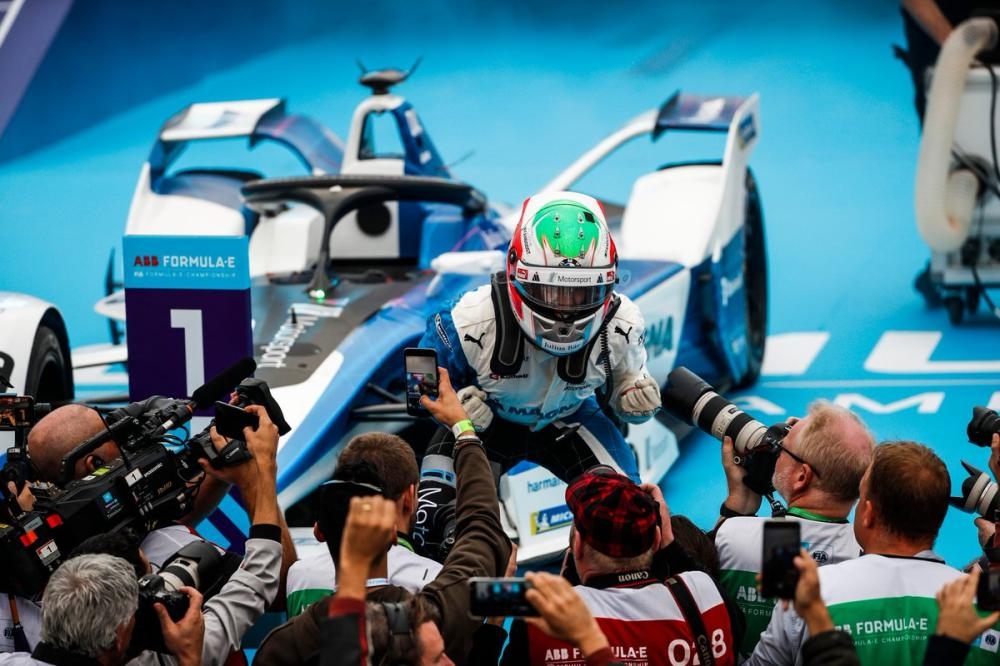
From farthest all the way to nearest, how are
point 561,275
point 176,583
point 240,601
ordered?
point 561,275
point 240,601
point 176,583

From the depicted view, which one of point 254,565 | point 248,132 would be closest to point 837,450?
point 254,565

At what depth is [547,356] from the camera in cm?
484

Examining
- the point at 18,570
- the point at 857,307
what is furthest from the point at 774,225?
the point at 18,570

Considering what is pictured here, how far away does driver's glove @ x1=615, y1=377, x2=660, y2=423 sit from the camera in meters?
4.82

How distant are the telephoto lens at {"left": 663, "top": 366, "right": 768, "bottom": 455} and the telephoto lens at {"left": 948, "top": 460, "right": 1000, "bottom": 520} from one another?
0.59 meters

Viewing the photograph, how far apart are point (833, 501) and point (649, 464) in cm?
320

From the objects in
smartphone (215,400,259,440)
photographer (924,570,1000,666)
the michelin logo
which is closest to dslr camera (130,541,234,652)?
smartphone (215,400,259,440)

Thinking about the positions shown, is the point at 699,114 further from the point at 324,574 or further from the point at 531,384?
the point at 324,574

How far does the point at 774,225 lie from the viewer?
12.5 m

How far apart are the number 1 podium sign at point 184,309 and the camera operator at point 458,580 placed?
1661mm

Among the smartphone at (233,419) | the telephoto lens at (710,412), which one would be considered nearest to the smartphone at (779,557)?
the telephoto lens at (710,412)

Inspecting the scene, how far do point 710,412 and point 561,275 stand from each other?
0.65m

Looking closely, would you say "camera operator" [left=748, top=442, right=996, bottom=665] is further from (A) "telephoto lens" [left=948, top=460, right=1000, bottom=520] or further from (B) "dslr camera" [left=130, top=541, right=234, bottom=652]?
(B) "dslr camera" [left=130, top=541, right=234, bottom=652]

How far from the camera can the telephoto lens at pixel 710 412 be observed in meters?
4.19
